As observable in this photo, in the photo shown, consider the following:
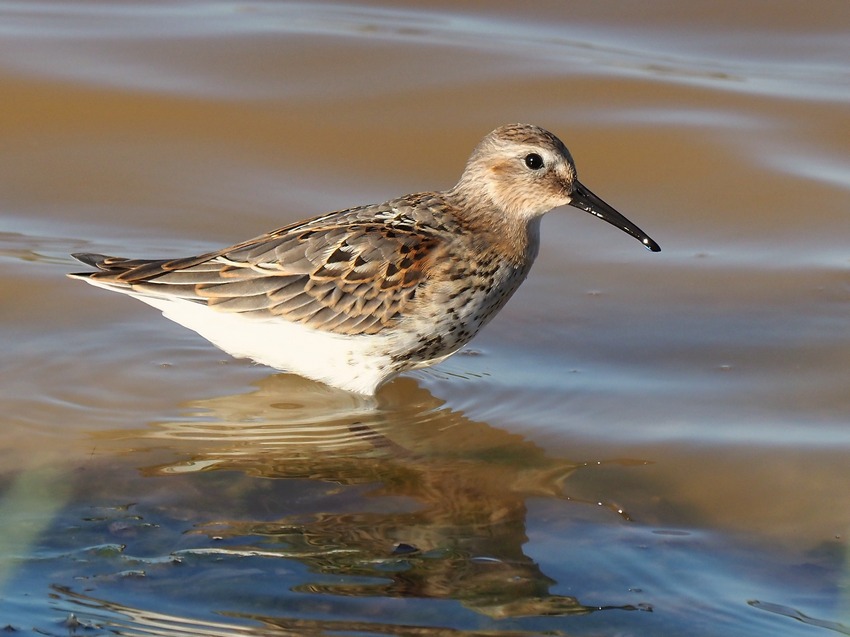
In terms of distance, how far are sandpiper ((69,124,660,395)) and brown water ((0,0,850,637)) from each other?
1.18ft

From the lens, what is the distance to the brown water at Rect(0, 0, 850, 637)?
5.18 meters

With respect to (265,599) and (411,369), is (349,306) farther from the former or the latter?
(265,599)

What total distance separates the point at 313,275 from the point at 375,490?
4.82 feet

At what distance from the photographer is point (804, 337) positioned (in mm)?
7734

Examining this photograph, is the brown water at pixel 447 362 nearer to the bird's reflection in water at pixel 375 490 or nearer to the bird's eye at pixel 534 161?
the bird's reflection in water at pixel 375 490

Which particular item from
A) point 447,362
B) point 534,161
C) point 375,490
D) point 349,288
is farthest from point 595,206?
point 375,490

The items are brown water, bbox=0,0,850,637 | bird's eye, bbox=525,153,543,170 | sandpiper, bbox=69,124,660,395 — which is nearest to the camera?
brown water, bbox=0,0,850,637

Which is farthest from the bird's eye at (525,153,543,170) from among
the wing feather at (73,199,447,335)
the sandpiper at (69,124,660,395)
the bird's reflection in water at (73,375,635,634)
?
the bird's reflection in water at (73,375,635,634)

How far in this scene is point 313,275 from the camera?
7.04m

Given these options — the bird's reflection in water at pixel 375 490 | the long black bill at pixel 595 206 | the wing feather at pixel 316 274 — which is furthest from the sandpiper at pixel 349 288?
the bird's reflection in water at pixel 375 490

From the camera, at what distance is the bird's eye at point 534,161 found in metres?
7.30

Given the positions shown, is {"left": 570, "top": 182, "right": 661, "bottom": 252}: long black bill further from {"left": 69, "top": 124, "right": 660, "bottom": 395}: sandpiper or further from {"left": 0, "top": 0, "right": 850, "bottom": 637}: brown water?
{"left": 0, "top": 0, "right": 850, "bottom": 637}: brown water

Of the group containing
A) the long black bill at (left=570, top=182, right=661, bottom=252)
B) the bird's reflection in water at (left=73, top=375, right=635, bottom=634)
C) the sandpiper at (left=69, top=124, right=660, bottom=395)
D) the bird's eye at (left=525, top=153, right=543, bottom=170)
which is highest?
the bird's eye at (left=525, top=153, right=543, bottom=170)

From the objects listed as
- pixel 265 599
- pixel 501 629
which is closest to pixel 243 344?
pixel 265 599
